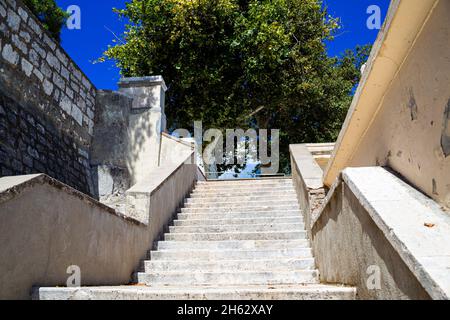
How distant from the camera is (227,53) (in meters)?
11.5

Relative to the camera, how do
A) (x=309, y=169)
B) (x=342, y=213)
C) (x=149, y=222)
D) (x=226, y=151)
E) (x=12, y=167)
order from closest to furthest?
(x=342, y=213)
(x=12, y=167)
(x=149, y=222)
(x=309, y=169)
(x=226, y=151)

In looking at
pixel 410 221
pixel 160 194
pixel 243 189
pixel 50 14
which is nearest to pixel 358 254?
pixel 410 221

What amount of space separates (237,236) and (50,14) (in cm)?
1678

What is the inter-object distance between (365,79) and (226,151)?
12.6 meters

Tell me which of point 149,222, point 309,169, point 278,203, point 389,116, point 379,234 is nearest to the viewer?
point 379,234

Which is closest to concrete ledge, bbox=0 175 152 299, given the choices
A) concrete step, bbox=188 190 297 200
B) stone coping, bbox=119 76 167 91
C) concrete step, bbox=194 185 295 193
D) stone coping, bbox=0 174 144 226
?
stone coping, bbox=0 174 144 226

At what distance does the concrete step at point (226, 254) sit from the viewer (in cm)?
471

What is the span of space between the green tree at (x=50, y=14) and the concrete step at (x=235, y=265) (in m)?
15.6

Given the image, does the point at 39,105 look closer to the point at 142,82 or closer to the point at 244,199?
the point at 142,82

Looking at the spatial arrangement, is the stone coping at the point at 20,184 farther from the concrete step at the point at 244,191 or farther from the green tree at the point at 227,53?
the green tree at the point at 227,53

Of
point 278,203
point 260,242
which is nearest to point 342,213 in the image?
point 260,242

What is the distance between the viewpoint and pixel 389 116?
110 inches

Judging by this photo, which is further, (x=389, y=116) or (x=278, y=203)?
(x=278, y=203)

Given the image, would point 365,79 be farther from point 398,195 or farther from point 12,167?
point 12,167
